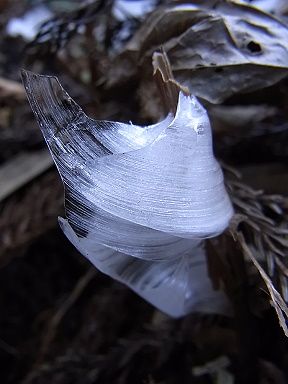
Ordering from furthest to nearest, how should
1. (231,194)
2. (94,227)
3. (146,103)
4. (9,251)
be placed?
1. (9,251)
2. (146,103)
3. (231,194)
4. (94,227)

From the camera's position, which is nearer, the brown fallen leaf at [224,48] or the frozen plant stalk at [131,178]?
the frozen plant stalk at [131,178]

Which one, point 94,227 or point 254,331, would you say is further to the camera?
point 254,331

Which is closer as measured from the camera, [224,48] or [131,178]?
[131,178]

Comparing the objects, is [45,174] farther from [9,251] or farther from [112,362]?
[112,362]

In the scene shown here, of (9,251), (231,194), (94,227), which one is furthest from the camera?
(9,251)

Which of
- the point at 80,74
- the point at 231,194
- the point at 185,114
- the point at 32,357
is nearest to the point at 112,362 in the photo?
the point at 32,357

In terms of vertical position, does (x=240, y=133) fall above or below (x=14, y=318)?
above

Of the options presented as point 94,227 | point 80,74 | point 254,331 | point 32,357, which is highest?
point 94,227

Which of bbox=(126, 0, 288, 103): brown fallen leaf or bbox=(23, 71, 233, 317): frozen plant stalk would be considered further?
bbox=(126, 0, 288, 103): brown fallen leaf
